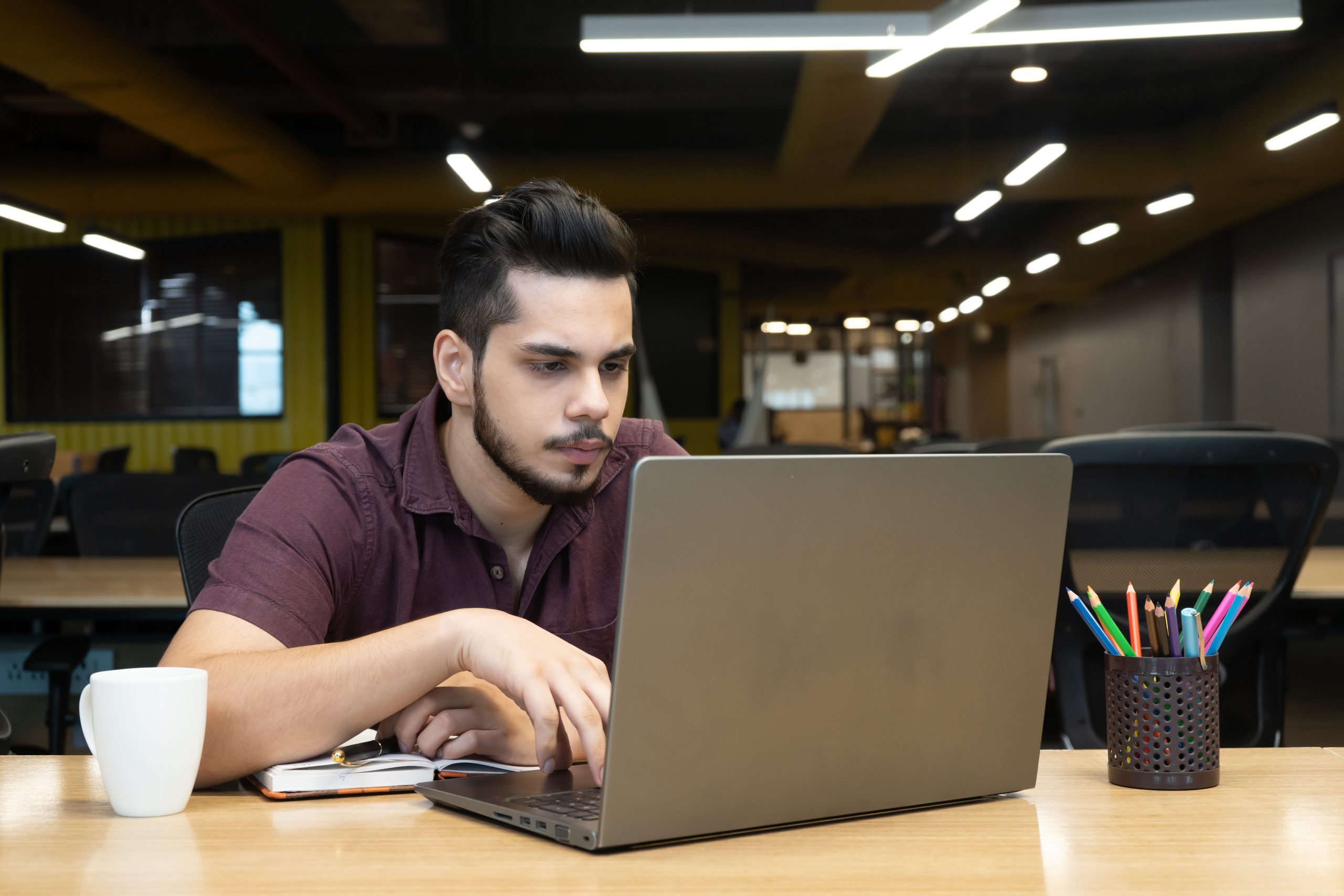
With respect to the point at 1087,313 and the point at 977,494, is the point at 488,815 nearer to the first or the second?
the point at 977,494

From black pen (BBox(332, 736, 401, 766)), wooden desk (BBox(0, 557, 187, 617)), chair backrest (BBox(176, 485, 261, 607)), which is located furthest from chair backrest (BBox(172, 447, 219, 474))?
black pen (BBox(332, 736, 401, 766))

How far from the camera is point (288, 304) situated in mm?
9312

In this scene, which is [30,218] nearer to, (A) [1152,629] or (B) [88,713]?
(B) [88,713]

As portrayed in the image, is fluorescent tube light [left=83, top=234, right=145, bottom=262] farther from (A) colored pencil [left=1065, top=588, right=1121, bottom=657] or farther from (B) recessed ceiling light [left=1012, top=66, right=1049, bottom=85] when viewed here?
(A) colored pencil [left=1065, top=588, right=1121, bottom=657]

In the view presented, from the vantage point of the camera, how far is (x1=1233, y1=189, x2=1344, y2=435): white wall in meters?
9.20

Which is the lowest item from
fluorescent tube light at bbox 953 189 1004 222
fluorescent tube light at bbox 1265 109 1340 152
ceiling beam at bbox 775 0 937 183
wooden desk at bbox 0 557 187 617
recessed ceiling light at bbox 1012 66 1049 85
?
wooden desk at bbox 0 557 187 617

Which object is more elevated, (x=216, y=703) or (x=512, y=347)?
(x=512, y=347)

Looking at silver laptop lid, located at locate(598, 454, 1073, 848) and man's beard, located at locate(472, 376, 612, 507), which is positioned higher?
man's beard, located at locate(472, 376, 612, 507)

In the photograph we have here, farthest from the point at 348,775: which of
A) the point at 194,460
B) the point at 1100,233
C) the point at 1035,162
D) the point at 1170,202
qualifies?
the point at 1100,233

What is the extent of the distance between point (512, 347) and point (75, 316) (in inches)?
387

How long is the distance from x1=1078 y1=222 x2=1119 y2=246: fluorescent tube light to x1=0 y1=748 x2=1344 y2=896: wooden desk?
31.9 feet

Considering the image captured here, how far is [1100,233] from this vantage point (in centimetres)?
1022

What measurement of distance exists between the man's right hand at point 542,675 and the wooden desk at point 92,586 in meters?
1.27

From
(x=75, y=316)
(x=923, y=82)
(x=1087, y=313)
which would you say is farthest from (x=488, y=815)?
(x=1087, y=313)
